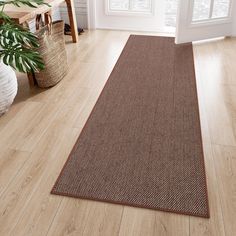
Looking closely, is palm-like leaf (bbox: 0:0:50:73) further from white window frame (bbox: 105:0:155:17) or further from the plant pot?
white window frame (bbox: 105:0:155:17)

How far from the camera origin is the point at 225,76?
2.78 metres

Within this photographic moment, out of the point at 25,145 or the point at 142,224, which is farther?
the point at 25,145

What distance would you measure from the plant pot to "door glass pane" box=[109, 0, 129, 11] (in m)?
2.28

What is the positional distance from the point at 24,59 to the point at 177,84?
1.30 metres

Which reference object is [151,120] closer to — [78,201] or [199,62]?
[78,201]

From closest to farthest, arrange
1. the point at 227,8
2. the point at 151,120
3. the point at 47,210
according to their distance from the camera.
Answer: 1. the point at 47,210
2. the point at 151,120
3. the point at 227,8

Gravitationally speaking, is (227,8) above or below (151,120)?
above

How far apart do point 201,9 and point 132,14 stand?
97 centimetres

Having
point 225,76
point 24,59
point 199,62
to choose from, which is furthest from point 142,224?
point 199,62

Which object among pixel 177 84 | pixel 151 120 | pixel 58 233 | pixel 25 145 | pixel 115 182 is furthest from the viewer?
pixel 177 84

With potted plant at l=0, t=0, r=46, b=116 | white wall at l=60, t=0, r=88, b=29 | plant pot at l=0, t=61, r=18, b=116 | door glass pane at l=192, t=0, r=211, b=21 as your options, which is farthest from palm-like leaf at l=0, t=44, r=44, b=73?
white wall at l=60, t=0, r=88, b=29

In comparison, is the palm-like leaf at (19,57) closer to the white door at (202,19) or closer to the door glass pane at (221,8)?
the white door at (202,19)

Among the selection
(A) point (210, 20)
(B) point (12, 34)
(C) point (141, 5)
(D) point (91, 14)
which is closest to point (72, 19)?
(D) point (91, 14)

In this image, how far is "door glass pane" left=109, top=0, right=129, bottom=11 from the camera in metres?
4.00
